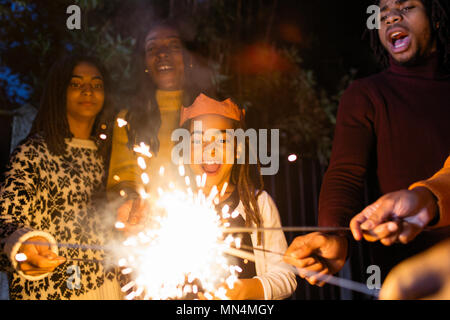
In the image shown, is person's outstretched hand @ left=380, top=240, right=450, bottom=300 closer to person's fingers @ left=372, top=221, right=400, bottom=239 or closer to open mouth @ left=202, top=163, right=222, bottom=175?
person's fingers @ left=372, top=221, right=400, bottom=239

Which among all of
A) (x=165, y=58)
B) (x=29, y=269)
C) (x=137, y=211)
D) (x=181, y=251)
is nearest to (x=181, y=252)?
(x=181, y=251)

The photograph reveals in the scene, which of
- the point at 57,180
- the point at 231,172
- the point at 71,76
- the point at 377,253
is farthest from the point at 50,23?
the point at 377,253

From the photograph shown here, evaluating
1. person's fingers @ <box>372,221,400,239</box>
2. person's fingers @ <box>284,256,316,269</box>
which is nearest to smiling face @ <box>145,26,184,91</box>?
person's fingers @ <box>284,256,316,269</box>

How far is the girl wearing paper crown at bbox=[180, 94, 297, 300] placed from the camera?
8.50 ft

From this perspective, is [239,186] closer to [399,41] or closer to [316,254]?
[316,254]

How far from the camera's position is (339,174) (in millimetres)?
2479

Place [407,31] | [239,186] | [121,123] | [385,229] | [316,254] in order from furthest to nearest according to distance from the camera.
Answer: [121,123] → [239,186] → [407,31] → [316,254] → [385,229]

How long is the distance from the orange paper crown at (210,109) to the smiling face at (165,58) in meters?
0.34

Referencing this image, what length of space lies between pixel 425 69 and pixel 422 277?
1309 mm

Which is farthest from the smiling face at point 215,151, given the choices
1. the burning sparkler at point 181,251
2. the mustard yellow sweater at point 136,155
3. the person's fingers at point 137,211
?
the person's fingers at point 137,211

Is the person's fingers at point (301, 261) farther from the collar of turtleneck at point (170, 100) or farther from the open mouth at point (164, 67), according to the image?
the open mouth at point (164, 67)

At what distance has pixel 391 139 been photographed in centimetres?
250

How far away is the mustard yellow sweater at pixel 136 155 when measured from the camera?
9.53ft

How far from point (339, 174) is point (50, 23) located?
3.42 metres
